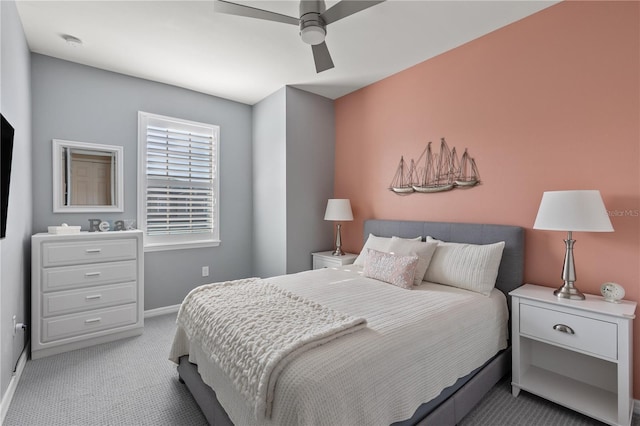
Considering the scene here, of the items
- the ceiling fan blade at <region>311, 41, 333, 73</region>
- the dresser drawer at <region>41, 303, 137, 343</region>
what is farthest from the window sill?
the ceiling fan blade at <region>311, 41, 333, 73</region>

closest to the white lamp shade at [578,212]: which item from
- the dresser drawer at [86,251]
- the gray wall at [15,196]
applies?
the gray wall at [15,196]

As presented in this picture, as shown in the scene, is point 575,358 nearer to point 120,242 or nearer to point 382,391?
point 382,391

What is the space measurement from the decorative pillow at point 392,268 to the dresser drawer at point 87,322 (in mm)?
2364

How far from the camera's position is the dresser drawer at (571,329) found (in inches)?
69.7

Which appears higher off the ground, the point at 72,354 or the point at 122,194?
the point at 122,194

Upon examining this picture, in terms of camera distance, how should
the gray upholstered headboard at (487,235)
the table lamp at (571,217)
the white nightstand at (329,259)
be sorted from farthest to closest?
the white nightstand at (329,259), the gray upholstered headboard at (487,235), the table lamp at (571,217)

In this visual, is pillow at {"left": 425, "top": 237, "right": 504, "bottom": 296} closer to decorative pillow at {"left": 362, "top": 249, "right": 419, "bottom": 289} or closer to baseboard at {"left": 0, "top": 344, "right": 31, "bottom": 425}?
decorative pillow at {"left": 362, "top": 249, "right": 419, "bottom": 289}

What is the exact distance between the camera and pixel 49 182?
2988 millimetres

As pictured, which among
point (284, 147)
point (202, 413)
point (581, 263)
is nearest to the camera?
point (202, 413)

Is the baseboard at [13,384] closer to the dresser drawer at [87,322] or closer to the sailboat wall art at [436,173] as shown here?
the dresser drawer at [87,322]

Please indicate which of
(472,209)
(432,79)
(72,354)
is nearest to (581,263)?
(472,209)

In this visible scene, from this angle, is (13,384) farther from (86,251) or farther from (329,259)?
(329,259)

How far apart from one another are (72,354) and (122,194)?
1.61 metres

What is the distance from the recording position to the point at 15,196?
220cm
